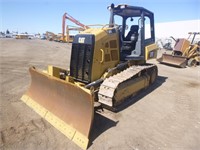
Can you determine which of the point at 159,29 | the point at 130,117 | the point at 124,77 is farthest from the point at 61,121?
the point at 159,29

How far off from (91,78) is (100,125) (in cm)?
153

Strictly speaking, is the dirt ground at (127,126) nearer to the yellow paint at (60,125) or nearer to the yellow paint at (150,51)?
the yellow paint at (60,125)

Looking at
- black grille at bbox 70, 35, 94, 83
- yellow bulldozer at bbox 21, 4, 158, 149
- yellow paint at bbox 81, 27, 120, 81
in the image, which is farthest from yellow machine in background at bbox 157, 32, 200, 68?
black grille at bbox 70, 35, 94, 83

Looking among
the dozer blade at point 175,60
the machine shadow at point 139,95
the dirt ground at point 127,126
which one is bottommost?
the dirt ground at point 127,126

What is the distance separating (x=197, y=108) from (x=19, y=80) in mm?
6377

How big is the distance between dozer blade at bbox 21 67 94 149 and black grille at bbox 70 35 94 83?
0.98 meters

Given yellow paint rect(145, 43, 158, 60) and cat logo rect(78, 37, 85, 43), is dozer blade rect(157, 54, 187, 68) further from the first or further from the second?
cat logo rect(78, 37, 85, 43)

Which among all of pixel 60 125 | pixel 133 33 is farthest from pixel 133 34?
pixel 60 125

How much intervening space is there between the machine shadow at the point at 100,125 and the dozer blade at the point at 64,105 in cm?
29

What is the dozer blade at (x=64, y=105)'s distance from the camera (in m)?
4.42

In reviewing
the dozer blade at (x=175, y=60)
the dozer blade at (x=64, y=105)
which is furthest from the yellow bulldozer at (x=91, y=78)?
the dozer blade at (x=175, y=60)

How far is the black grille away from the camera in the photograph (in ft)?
19.7

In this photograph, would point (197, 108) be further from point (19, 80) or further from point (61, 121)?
point (19, 80)

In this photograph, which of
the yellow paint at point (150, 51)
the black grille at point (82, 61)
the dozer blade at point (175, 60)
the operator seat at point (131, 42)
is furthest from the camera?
Result: the dozer blade at point (175, 60)
